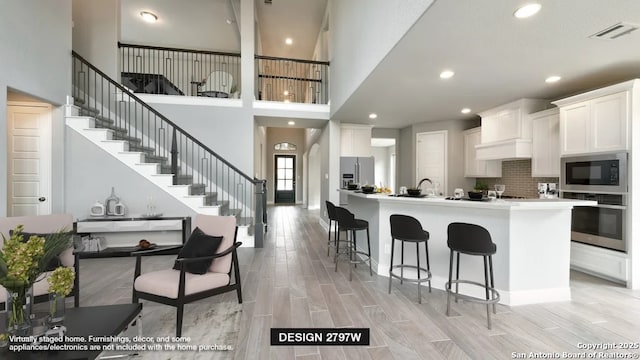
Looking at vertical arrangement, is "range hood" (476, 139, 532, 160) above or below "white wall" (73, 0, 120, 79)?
below

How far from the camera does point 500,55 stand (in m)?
2.81

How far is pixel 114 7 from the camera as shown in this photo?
18.3 feet

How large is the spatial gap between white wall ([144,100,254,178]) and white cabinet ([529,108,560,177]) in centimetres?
549

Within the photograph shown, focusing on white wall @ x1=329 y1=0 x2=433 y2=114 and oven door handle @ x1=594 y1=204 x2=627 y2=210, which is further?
oven door handle @ x1=594 y1=204 x2=627 y2=210

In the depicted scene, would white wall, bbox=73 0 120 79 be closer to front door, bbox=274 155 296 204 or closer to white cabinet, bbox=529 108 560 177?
front door, bbox=274 155 296 204

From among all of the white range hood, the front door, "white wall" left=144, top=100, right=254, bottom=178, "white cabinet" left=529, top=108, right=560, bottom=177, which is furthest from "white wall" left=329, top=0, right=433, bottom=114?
the front door

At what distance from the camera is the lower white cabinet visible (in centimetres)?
322

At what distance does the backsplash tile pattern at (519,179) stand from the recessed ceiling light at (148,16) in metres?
9.41

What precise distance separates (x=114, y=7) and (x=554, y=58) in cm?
787

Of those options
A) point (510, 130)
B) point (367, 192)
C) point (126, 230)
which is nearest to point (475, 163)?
point (510, 130)

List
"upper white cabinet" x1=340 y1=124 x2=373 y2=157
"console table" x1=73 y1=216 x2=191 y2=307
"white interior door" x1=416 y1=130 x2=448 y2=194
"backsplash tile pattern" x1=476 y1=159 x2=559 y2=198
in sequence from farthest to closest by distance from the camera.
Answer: "upper white cabinet" x1=340 y1=124 x2=373 y2=157
"white interior door" x1=416 y1=130 x2=448 y2=194
"backsplash tile pattern" x1=476 y1=159 x2=559 y2=198
"console table" x1=73 y1=216 x2=191 y2=307

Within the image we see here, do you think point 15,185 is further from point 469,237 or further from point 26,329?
point 469,237

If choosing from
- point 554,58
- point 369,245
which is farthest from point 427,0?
point 369,245

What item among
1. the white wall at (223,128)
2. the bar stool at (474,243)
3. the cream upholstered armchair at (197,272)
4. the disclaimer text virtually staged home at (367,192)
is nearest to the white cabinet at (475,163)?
the disclaimer text virtually staged home at (367,192)
